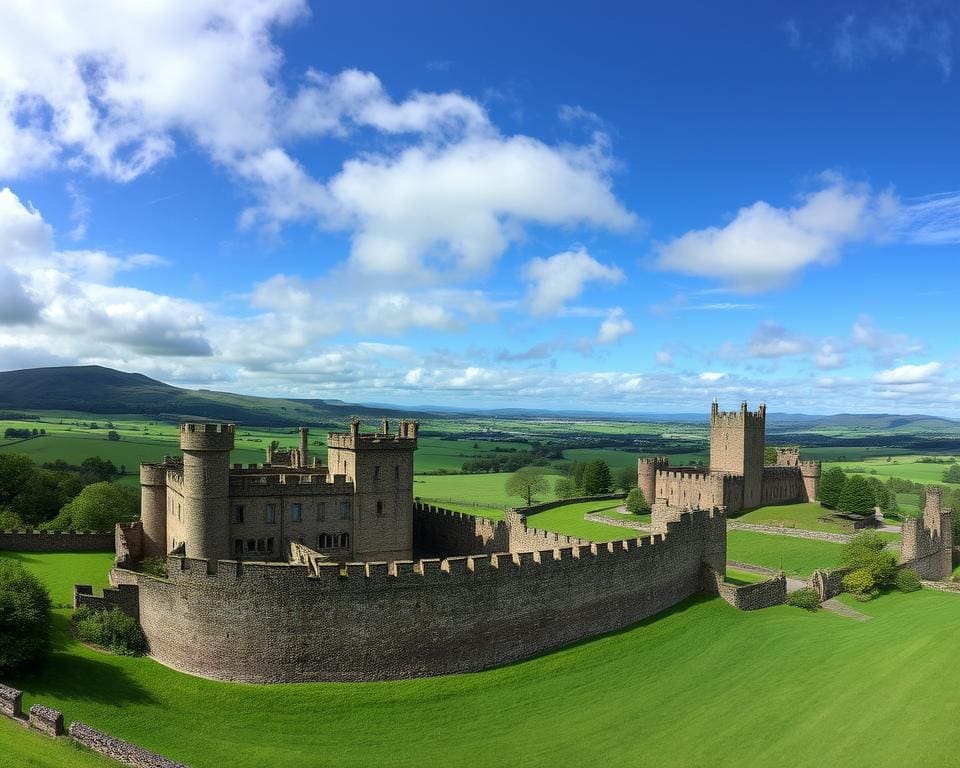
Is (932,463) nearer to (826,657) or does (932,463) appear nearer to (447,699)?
(826,657)

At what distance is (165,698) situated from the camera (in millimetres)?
25328

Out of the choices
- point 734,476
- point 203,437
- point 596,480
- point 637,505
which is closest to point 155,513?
point 203,437

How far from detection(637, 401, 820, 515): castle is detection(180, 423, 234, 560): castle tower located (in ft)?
158

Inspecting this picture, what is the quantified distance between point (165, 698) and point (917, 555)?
163ft

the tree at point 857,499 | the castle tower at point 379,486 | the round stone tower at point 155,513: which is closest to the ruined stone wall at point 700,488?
the tree at point 857,499

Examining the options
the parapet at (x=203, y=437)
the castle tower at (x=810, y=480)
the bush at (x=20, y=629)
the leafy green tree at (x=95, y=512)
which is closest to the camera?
the bush at (x=20, y=629)

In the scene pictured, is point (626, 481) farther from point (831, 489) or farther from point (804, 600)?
point (804, 600)

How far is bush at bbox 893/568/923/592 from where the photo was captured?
44531 mm

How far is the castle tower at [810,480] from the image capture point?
78.8m

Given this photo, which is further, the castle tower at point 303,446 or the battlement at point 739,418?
the battlement at point 739,418

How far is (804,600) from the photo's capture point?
130ft

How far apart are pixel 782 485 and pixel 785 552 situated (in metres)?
25.4

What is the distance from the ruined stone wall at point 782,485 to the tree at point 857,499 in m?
7.59

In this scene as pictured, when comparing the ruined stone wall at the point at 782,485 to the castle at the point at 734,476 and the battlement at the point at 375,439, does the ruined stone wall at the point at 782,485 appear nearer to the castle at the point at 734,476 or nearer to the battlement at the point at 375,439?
the castle at the point at 734,476
